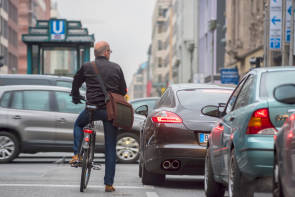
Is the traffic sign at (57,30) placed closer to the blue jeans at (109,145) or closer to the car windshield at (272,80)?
the blue jeans at (109,145)

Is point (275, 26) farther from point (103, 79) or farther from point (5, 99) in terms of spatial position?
point (103, 79)

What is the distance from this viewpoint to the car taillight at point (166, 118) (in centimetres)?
1131

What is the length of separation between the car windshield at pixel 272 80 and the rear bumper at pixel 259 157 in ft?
1.64

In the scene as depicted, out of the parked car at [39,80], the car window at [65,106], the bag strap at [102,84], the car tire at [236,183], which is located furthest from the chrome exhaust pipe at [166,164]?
the parked car at [39,80]

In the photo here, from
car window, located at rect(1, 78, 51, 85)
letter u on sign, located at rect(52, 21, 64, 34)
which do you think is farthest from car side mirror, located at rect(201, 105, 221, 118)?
letter u on sign, located at rect(52, 21, 64, 34)

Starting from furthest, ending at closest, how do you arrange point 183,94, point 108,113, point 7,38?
point 7,38, point 183,94, point 108,113

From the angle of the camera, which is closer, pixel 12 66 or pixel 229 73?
pixel 229 73

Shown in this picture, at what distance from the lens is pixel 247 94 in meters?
8.17

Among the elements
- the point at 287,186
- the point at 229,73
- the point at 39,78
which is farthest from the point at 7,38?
the point at 287,186

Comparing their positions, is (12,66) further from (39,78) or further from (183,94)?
(183,94)

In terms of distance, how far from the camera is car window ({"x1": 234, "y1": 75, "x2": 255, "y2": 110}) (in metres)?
7.88

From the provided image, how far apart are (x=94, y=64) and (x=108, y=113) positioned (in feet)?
2.30

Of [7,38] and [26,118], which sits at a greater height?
[7,38]

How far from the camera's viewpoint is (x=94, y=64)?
10961 mm
